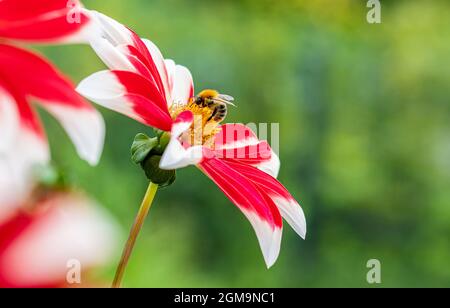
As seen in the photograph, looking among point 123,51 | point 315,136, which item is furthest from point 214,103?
point 315,136

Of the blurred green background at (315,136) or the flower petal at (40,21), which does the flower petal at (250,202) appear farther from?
the blurred green background at (315,136)

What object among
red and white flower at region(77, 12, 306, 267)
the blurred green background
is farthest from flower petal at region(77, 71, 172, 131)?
the blurred green background

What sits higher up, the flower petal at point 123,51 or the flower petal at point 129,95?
the flower petal at point 123,51

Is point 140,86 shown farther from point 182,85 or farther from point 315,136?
point 315,136

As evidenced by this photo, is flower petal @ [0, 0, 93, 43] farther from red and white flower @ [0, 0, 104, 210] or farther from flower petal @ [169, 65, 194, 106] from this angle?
flower petal @ [169, 65, 194, 106]

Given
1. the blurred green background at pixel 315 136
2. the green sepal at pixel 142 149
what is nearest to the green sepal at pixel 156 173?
the green sepal at pixel 142 149
